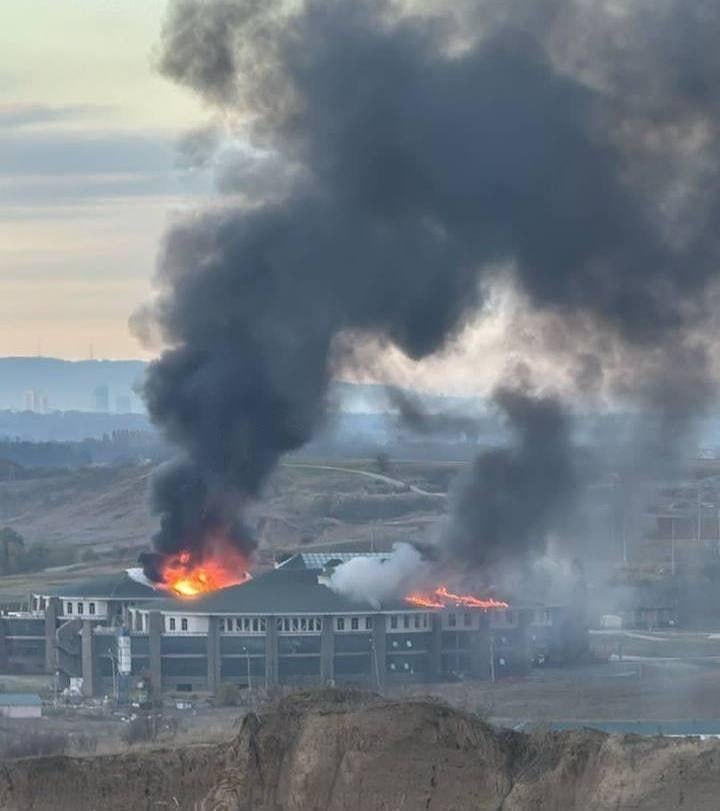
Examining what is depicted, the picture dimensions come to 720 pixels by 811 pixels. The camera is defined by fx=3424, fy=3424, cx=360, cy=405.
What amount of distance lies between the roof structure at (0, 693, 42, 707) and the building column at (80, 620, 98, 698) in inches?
105

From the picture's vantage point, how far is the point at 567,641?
13475 cm

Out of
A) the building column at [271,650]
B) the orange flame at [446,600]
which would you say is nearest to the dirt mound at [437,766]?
the building column at [271,650]

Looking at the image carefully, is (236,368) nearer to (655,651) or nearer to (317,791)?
(655,651)

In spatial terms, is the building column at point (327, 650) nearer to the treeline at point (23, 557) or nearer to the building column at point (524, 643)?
the building column at point (524, 643)

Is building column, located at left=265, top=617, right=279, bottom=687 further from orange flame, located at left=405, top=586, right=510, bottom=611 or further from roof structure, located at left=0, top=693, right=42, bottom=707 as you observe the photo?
roof structure, located at left=0, top=693, right=42, bottom=707

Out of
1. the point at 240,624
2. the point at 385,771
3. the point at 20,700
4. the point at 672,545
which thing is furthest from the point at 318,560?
the point at 385,771

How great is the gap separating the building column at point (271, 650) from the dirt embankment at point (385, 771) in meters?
57.5

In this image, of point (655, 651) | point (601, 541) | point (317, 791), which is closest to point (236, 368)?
point (655, 651)

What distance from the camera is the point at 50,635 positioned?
13938cm

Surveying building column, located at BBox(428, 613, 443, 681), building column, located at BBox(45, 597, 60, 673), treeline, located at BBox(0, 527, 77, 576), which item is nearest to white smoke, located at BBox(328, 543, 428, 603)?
building column, located at BBox(428, 613, 443, 681)

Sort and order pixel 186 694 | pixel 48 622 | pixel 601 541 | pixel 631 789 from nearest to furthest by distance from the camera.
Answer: pixel 631 789 < pixel 186 694 < pixel 48 622 < pixel 601 541

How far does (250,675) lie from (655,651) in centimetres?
1657

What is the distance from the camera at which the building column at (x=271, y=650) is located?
130 m

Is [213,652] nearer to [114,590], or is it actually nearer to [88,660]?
[88,660]
